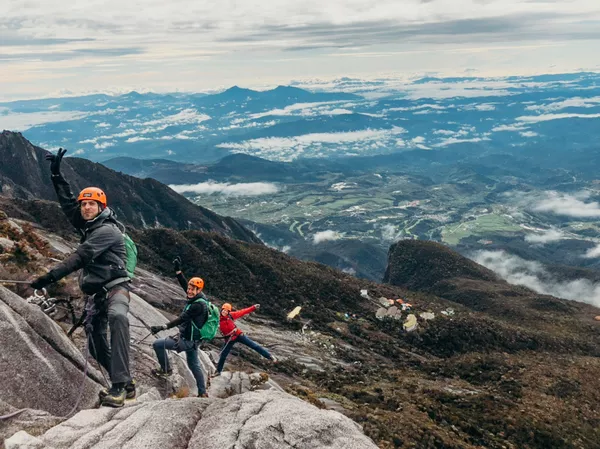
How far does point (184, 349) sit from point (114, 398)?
14.9 feet

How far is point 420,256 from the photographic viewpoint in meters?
170

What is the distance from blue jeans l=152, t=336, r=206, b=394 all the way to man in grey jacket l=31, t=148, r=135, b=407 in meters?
3.76

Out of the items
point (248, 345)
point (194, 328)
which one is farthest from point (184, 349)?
point (248, 345)

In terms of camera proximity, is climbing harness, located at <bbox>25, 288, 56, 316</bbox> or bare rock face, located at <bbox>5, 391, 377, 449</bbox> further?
climbing harness, located at <bbox>25, 288, 56, 316</bbox>

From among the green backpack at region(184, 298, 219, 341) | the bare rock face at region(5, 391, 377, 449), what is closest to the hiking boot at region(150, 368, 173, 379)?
the green backpack at region(184, 298, 219, 341)

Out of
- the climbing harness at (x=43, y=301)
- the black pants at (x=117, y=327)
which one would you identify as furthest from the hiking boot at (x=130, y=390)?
the climbing harness at (x=43, y=301)

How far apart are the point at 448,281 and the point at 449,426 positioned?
110687 millimetres

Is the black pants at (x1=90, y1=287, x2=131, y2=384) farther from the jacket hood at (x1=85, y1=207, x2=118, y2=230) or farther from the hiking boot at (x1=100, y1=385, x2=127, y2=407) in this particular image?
the jacket hood at (x1=85, y1=207, x2=118, y2=230)

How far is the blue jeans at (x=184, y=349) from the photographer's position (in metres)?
19.7

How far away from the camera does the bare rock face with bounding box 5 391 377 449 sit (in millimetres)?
12516

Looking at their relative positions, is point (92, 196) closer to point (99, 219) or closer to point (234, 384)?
point (99, 219)

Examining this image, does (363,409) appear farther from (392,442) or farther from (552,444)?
(552,444)

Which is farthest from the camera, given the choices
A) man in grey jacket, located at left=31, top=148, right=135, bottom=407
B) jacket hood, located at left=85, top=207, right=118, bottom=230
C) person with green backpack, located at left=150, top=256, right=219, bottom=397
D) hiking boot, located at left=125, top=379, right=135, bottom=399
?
person with green backpack, located at left=150, top=256, right=219, bottom=397

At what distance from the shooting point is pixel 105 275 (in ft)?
50.4
